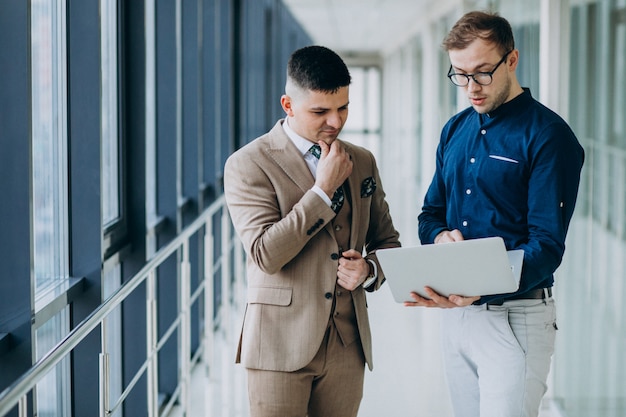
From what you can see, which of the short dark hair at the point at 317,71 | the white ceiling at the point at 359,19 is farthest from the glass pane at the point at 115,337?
the white ceiling at the point at 359,19

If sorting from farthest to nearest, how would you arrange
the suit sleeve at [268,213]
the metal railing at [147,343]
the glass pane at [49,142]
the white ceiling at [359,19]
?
the white ceiling at [359,19], the glass pane at [49,142], the suit sleeve at [268,213], the metal railing at [147,343]

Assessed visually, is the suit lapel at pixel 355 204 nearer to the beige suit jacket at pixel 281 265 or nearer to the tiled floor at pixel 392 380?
the beige suit jacket at pixel 281 265

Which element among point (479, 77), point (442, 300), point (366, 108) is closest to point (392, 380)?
point (442, 300)

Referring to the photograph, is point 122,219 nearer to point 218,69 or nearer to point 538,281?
point 538,281

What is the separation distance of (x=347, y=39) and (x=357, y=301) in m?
8.69

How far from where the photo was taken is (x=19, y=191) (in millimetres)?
1259

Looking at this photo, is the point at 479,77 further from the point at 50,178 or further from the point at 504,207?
the point at 50,178

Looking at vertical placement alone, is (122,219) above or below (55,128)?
below

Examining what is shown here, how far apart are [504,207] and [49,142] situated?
879 millimetres

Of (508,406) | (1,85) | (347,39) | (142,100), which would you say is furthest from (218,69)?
(347,39)

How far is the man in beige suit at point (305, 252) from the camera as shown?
1.14 metres

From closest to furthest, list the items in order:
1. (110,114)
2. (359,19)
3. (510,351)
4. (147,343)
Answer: (510,351) → (147,343) → (110,114) → (359,19)

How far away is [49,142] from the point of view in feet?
5.33

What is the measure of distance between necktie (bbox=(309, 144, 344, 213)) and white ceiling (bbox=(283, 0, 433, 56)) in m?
4.16
